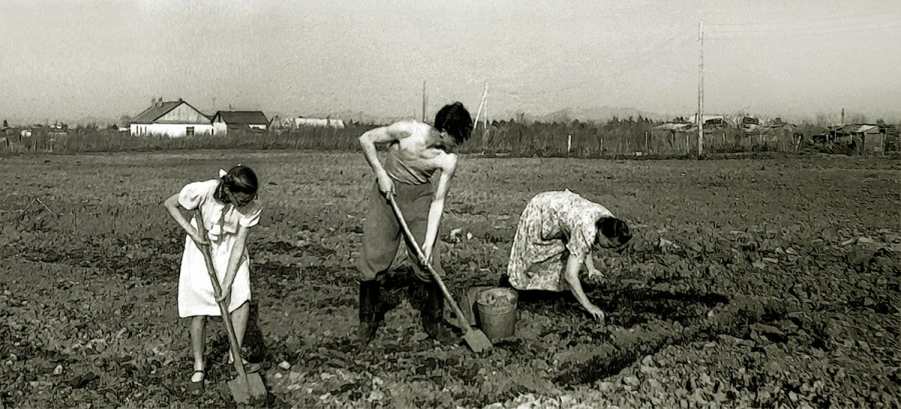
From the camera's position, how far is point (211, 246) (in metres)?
3.47

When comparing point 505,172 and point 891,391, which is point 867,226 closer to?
point 891,391

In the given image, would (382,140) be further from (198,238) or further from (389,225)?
(198,238)

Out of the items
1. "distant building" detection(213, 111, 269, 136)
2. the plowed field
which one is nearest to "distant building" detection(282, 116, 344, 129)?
"distant building" detection(213, 111, 269, 136)

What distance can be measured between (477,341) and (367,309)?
650mm

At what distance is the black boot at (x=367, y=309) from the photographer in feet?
14.2

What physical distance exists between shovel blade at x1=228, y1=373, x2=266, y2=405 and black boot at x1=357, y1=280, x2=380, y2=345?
36.8 inches

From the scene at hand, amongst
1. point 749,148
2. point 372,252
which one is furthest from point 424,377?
point 749,148

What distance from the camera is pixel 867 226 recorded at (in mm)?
8711

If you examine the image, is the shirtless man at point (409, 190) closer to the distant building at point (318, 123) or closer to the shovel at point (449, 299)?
the shovel at point (449, 299)

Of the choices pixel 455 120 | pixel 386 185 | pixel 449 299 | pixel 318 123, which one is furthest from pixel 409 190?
pixel 318 123

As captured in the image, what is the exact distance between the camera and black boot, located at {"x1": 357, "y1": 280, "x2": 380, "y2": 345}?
433 cm

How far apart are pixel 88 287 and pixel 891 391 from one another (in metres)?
5.39

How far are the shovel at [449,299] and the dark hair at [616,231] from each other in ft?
2.94

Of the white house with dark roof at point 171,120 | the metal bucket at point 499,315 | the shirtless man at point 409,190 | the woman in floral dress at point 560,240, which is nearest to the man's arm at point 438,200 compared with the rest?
the shirtless man at point 409,190
